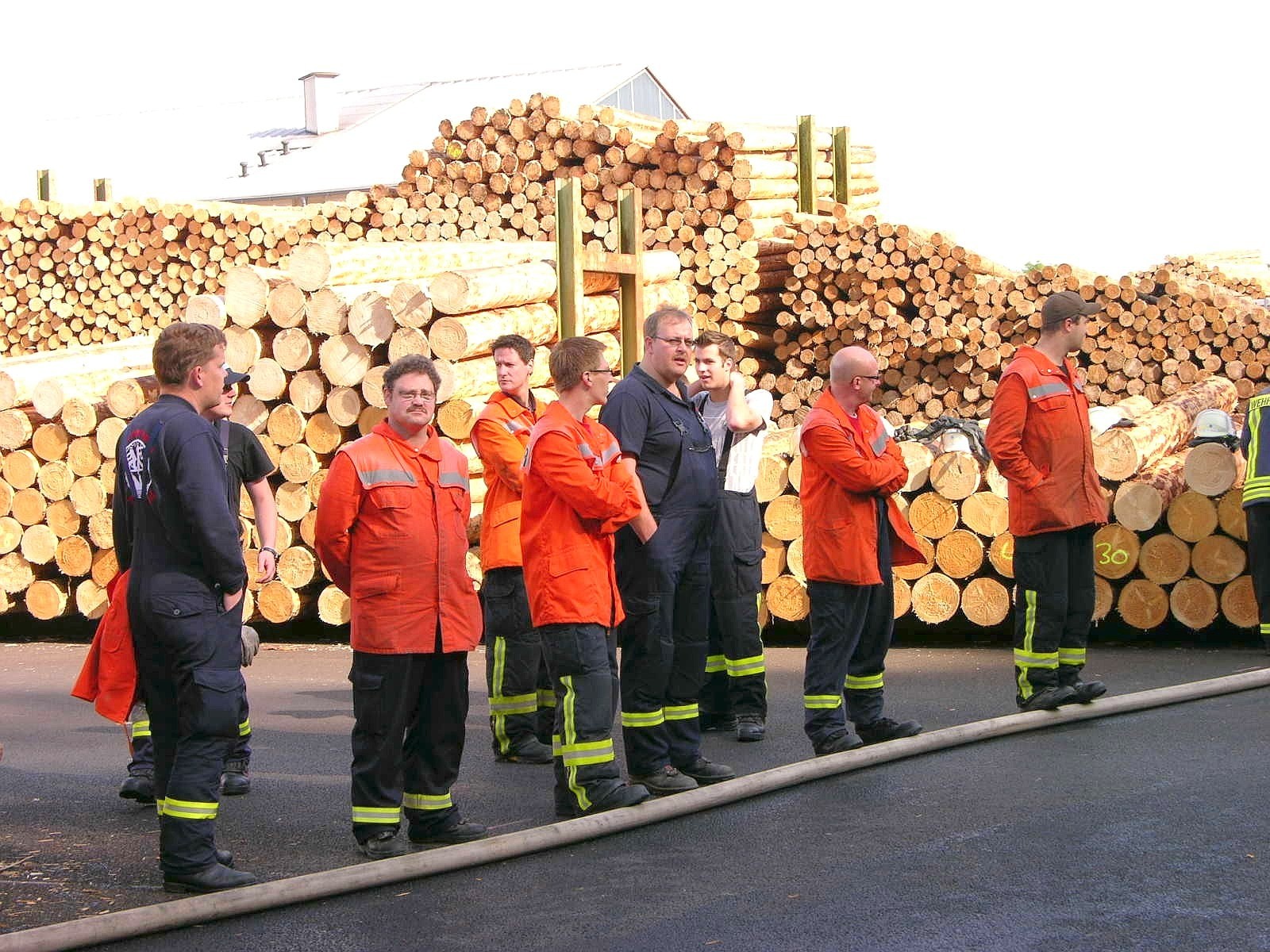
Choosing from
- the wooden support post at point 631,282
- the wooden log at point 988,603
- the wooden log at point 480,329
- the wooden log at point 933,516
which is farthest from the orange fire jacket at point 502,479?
the wooden support post at point 631,282

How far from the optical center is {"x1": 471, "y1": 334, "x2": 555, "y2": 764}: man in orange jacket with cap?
7.71m

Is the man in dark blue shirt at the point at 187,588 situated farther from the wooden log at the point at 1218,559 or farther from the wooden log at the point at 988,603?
the wooden log at the point at 1218,559

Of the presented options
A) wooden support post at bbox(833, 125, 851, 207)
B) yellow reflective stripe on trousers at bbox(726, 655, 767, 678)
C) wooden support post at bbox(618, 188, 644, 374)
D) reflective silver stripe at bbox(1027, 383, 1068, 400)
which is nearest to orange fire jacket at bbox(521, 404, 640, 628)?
yellow reflective stripe on trousers at bbox(726, 655, 767, 678)

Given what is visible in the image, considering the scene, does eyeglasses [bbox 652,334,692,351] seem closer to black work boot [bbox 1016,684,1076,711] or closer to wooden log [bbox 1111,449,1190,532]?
black work boot [bbox 1016,684,1076,711]

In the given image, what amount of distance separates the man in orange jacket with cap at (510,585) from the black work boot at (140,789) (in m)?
1.60

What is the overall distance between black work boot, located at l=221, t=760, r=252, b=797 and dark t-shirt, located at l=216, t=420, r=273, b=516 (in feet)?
4.02

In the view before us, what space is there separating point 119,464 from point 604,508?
1.79m

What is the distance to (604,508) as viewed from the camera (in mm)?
6152

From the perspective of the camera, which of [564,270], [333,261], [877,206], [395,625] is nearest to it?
[395,625]

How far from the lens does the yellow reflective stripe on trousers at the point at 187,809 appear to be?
545 cm

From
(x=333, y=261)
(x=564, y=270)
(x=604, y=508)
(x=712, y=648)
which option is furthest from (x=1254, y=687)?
(x=333, y=261)

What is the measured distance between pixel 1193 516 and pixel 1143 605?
0.64 m

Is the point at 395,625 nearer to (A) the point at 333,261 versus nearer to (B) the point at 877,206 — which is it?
(A) the point at 333,261

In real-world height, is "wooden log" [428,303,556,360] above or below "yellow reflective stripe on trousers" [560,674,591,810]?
Result: above
